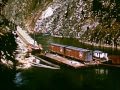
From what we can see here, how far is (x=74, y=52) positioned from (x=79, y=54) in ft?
15.2

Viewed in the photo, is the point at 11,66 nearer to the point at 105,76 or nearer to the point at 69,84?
the point at 69,84

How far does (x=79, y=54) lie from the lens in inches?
5039

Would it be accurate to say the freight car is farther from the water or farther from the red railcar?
the water

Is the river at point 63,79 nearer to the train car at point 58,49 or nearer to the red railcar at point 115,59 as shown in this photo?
the red railcar at point 115,59

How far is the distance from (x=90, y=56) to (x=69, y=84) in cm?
3986

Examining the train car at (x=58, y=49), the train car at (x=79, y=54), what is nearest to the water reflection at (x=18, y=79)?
the train car at (x=79, y=54)

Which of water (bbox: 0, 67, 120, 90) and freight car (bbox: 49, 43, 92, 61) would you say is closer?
water (bbox: 0, 67, 120, 90)

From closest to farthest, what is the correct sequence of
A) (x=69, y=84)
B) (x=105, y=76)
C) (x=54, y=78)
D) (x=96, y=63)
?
(x=69, y=84) → (x=54, y=78) → (x=105, y=76) → (x=96, y=63)

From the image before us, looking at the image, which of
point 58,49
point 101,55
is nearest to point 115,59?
point 101,55


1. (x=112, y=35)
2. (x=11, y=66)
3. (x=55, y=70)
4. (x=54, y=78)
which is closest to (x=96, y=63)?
(x=55, y=70)

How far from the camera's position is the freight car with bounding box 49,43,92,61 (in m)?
125

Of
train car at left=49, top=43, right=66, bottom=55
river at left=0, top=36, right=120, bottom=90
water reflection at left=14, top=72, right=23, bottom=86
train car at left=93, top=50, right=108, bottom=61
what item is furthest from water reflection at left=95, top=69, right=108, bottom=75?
train car at left=49, top=43, right=66, bottom=55

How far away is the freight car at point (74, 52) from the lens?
125 metres

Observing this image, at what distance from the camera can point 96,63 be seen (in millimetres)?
120438
